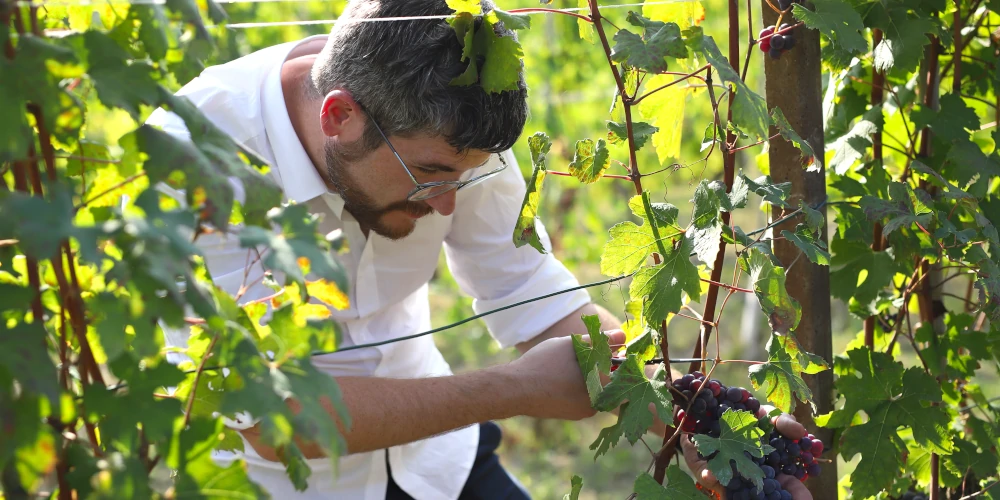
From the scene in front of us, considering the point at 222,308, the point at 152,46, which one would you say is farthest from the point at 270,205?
the point at 152,46

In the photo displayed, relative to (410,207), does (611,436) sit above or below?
below

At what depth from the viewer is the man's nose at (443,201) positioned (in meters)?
1.92

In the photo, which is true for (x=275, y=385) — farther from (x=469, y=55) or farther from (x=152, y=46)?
(x=469, y=55)

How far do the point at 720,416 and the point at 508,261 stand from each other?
3.03 feet

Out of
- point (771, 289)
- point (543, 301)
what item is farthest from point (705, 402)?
point (543, 301)

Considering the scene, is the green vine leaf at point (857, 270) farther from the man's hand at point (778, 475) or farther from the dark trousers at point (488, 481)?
the dark trousers at point (488, 481)

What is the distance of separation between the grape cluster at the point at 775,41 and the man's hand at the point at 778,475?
646mm

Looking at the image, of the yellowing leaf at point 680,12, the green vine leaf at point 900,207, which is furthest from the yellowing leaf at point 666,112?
the green vine leaf at point 900,207

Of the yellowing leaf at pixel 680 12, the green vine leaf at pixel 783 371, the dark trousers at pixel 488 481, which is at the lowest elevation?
the dark trousers at pixel 488 481

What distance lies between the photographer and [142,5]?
39.1 inches

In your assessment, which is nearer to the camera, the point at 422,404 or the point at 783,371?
the point at 783,371

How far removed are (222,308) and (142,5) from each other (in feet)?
1.15

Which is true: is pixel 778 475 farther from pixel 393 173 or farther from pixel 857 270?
pixel 393 173

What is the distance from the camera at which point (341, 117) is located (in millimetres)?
1861
